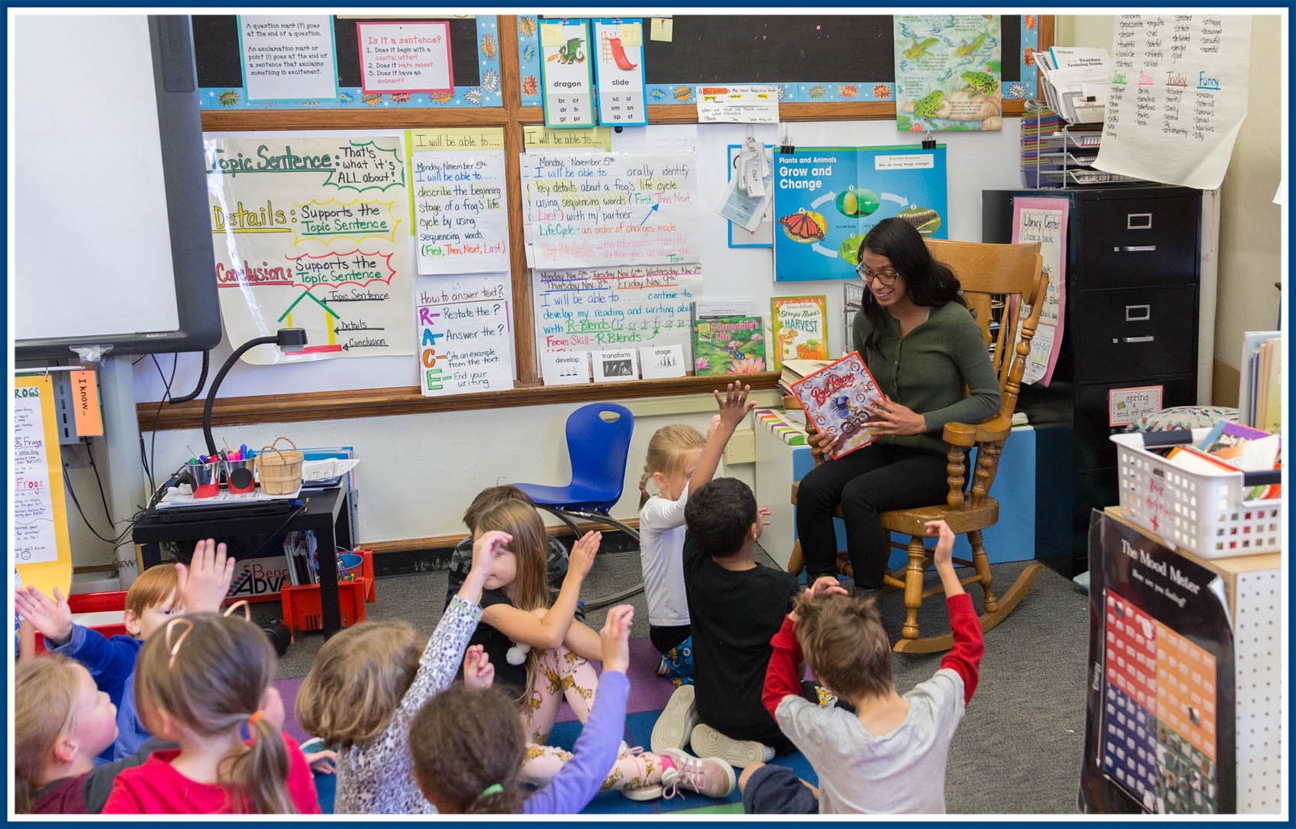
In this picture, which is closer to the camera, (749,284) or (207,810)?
(207,810)

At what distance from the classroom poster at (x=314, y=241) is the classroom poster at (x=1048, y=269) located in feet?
7.03

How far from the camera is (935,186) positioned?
4.08m

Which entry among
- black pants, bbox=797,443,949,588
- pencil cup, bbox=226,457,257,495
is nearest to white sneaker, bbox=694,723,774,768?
black pants, bbox=797,443,949,588

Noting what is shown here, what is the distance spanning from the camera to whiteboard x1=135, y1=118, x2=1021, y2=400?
151 inches

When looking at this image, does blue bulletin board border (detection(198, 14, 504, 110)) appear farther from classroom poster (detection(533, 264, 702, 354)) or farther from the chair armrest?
the chair armrest

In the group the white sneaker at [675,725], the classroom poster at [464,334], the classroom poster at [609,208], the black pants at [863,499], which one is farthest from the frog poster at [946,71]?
the white sneaker at [675,725]

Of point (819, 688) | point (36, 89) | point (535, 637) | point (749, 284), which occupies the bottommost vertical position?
point (819, 688)

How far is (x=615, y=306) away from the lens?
401cm

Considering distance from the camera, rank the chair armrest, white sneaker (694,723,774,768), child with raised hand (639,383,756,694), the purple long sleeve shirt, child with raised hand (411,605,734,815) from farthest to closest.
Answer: the chair armrest, child with raised hand (639,383,756,694), white sneaker (694,723,774,768), the purple long sleeve shirt, child with raised hand (411,605,734,815)

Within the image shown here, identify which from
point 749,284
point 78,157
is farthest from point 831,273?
point 78,157

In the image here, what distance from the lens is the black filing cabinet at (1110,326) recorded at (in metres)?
3.46

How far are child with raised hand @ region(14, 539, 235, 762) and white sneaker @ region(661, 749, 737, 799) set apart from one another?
102cm

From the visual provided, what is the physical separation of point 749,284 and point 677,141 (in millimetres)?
589

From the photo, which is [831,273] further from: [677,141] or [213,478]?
[213,478]
